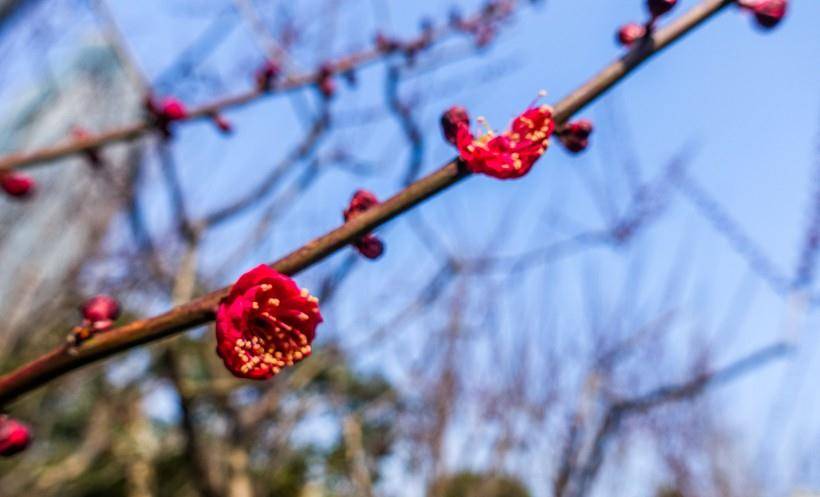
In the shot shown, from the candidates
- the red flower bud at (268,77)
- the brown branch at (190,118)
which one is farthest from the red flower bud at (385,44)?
the red flower bud at (268,77)

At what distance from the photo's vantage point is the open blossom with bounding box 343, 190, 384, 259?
0.98 meters

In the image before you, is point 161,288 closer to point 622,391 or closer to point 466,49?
point 466,49

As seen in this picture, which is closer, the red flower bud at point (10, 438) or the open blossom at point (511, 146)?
the open blossom at point (511, 146)

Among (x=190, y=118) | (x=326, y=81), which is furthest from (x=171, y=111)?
(x=326, y=81)

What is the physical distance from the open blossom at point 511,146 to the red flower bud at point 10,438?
0.67m

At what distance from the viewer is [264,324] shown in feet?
3.13

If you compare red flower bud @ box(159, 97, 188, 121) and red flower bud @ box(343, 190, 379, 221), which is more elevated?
red flower bud @ box(343, 190, 379, 221)

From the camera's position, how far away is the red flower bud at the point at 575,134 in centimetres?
106

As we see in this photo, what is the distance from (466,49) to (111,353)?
309 cm

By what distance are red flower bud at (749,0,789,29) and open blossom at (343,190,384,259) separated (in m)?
0.63

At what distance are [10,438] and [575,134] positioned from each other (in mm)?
817

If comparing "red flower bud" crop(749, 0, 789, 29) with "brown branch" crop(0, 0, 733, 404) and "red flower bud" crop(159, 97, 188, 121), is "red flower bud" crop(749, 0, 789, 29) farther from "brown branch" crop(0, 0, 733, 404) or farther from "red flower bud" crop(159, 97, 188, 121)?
"red flower bud" crop(159, 97, 188, 121)

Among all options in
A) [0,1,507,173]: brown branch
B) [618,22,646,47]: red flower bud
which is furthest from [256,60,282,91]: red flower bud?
[618,22,646,47]: red flower bud

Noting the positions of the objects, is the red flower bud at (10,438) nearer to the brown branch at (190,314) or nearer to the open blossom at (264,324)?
the brown branch at (190,314)
